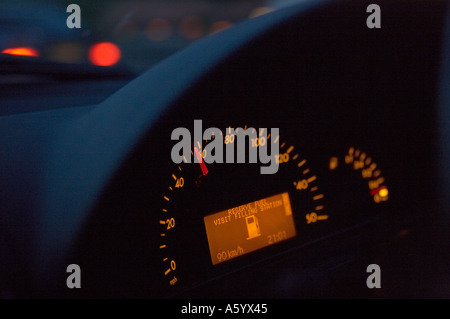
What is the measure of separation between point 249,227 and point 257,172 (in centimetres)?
20

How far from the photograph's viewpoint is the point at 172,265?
194 centimetres

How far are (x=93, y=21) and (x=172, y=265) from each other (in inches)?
44.2

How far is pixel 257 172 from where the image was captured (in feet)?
7.34

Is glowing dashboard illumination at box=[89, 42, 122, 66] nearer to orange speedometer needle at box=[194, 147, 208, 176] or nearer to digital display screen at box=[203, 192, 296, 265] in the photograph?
orange speedometer needle at box=[194, 147, 208, 176]

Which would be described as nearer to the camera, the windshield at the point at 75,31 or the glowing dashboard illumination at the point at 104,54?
the windshield at the point at 75,31

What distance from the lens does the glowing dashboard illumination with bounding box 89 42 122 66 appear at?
2.65m

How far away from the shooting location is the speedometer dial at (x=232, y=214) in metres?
1.96

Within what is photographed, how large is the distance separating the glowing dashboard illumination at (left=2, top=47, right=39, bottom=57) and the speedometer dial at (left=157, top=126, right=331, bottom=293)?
2.52 ft

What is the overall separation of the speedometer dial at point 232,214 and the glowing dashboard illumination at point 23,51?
768mm
